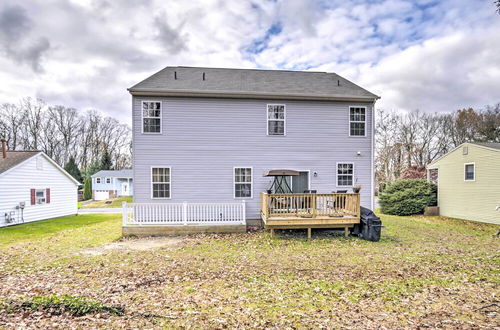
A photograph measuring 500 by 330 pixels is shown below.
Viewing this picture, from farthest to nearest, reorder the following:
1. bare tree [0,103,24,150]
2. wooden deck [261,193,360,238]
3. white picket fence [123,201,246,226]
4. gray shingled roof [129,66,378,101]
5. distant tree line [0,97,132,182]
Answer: distant tree line [0,97,132,182], bare tree [0,103,24,150], gray shingled roof [129,66,378,101], white picket fence [123,201,246,226], wooden deck [261,193,360,238]

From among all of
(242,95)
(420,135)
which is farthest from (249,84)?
(420,135)

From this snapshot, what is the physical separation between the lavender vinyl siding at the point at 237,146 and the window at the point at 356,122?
21 cm

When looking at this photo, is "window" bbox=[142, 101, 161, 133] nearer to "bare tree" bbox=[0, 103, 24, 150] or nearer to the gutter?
the gutter

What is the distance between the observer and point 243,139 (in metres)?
11.1

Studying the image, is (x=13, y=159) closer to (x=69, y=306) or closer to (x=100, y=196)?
(x=69, y=306)

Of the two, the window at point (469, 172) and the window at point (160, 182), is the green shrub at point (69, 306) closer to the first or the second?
the window at point (160, 182)

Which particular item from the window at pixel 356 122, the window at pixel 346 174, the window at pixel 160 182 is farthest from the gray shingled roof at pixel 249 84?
the window at pixel 160 182

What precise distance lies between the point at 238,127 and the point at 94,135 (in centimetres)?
4244

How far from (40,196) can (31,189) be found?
2.80 ft

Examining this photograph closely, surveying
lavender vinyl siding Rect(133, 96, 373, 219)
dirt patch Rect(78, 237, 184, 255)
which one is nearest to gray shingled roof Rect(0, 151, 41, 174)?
lavender vinyl siding Rect(133, 96, 373, 219)

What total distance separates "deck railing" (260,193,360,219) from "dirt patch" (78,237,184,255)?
140 inches

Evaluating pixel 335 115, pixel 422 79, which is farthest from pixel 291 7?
pixel 422 79

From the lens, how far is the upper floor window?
45.2ft

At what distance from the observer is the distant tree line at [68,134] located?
36812 millimetres
